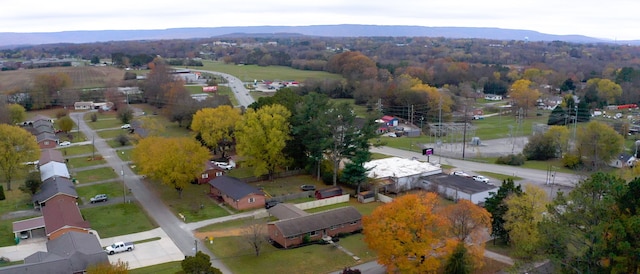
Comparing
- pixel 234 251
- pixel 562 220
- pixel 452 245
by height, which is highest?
pixel 562 220

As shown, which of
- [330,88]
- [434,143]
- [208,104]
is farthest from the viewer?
[330,88]

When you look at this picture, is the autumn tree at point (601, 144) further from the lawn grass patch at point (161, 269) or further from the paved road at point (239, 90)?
the paved road at point (239, 90)

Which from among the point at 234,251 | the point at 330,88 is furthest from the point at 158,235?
the point at 330,88

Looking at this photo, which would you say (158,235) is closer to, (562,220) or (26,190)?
(26,190)

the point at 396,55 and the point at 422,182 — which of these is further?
the point at 396,55

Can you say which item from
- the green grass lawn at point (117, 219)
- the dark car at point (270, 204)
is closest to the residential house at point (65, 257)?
the green grass lawn at point (117, 219)

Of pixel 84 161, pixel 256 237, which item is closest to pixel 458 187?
pixel 256 237

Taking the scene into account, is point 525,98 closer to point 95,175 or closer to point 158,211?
point 158,211
